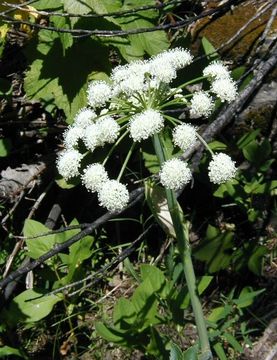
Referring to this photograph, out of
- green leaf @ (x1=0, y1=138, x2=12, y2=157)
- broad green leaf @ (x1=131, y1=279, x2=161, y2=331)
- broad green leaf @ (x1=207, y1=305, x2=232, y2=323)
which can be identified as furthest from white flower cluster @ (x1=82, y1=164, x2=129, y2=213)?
green leaf @ (x1=0, y1=138, x2=12, y2=157)

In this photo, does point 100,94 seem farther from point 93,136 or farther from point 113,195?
point 113,195

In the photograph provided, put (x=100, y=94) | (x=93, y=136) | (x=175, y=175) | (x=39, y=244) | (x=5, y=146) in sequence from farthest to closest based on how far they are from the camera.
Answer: (x=5, y=146), (x=39, y=244), (x=100, y=94), (x=93, y=136), (x=175, y=175)

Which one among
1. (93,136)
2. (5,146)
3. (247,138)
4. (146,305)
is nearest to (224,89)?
(93,136)

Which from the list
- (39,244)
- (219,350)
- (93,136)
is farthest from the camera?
(39,244)

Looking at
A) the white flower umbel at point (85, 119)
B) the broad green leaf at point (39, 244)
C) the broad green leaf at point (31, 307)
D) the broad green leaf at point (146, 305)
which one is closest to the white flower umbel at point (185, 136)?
the white flower umbel at point (85, 119)

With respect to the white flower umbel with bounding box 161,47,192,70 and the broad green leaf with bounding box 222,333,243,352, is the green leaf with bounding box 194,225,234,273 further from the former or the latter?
the white flower umbel with bounding box 161,47,192,70

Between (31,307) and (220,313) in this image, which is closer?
(220,313)

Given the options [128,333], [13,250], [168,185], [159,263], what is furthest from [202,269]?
[168,185]
